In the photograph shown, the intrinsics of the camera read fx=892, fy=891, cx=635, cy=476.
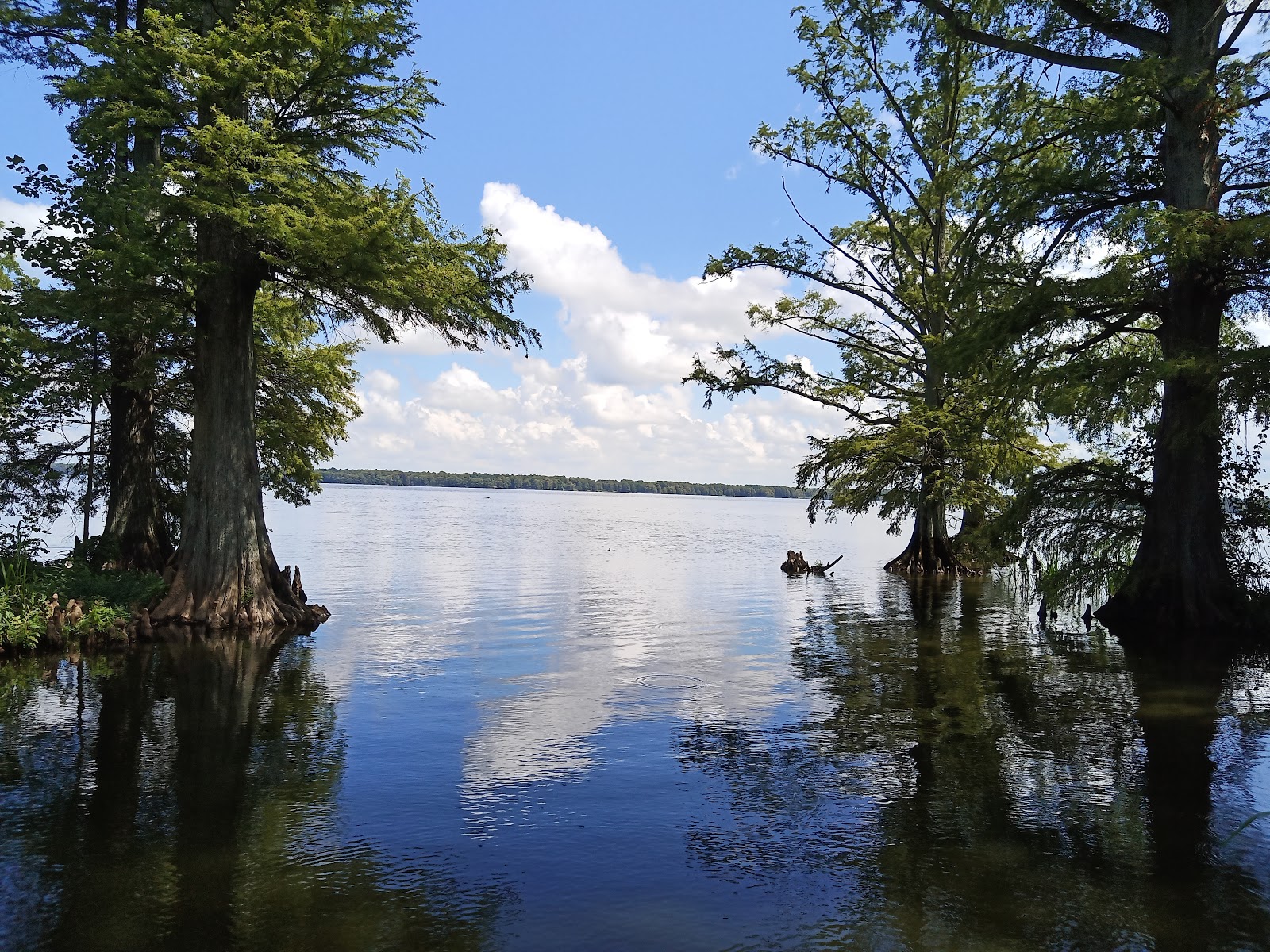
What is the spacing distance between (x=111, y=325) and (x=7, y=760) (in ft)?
27.9

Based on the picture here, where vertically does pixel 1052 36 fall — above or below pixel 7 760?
above

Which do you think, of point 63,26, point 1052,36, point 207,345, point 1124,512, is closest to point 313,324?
point 207,345

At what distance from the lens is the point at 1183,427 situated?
1477 centimetres

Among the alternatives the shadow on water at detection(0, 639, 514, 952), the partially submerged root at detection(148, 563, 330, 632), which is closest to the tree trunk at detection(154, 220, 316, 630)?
the partially submerged root at detection(148, 563, 330, 632)

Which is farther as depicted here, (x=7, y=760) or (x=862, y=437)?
(x=862, y=437)

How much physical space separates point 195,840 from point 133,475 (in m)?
15.1

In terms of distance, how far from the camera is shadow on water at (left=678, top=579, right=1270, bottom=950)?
17.7 ft

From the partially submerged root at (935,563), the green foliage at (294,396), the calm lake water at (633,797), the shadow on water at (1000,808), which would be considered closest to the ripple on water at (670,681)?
the calm lake water at (633,797)

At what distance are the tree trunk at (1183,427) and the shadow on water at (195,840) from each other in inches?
549

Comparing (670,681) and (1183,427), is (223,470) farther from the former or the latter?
(1183,427)

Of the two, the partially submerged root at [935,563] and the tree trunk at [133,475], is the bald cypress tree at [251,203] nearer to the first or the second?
the tree trunk at [133,475]

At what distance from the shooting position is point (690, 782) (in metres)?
8.14

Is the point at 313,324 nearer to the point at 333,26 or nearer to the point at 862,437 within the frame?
the point at 333,26

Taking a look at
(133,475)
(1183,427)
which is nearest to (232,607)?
(133,475)
